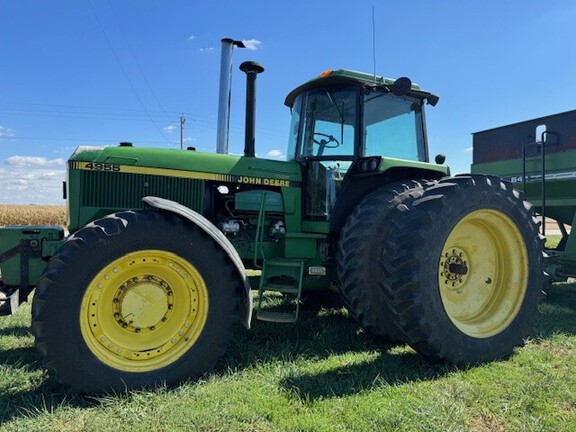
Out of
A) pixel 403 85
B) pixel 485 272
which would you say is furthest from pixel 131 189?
pixel 485 272

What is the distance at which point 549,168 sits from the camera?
6.57 metres

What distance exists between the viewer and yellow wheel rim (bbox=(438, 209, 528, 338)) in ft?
→ 12.9

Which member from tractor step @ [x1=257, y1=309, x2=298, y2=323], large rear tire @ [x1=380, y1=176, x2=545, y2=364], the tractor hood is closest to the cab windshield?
the tractor hood

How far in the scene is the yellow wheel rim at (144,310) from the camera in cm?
302

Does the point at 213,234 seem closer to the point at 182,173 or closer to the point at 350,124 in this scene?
the point at 182,173

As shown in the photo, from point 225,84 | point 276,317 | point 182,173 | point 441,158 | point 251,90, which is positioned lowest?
point 276,317

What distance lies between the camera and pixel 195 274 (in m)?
3.26

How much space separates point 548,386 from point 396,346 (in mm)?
1241

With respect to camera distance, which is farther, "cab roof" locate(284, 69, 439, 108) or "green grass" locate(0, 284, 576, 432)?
"cab roof" locate(284, 69, 439, 108)

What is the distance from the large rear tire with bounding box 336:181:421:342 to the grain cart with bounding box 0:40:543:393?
0.04ft

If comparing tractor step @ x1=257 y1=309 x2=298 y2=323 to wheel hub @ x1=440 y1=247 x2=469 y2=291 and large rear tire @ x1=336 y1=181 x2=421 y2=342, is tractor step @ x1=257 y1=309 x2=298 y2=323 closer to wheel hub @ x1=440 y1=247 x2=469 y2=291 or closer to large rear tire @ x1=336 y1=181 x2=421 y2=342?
large rear tire @ x1=336 y1=181 x2=421 y2=342

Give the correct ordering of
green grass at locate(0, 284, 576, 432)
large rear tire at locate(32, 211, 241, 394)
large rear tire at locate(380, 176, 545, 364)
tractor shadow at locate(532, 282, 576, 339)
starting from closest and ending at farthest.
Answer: green grass at locate(0, 284, 576, 432)
large rear tire at locate(32, 211, 241, 394)
large rear tire at locate(380, 176, 545, 364)
tractor shadow at locate(532, 282, 576, 339)

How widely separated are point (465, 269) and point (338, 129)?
70.9 inches

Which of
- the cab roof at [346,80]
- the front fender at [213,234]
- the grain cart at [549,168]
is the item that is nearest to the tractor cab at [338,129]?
the cab roof at [346,80]
